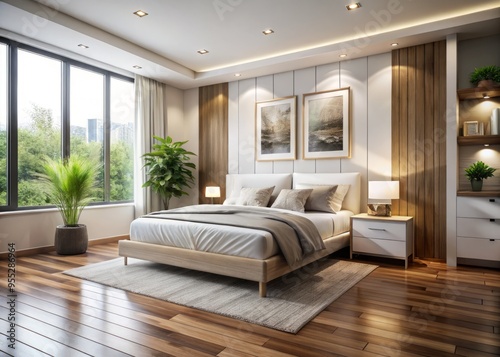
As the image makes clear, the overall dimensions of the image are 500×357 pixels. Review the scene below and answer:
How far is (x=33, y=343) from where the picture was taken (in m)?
2.07

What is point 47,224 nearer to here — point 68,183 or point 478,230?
point 68,183

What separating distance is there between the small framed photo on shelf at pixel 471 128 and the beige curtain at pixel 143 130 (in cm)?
470

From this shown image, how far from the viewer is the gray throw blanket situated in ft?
10.1

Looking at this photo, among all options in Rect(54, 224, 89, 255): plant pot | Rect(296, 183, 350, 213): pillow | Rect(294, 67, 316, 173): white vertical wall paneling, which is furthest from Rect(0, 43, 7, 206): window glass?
Rect(294, 67, 316, 173): white vertical wall paneling

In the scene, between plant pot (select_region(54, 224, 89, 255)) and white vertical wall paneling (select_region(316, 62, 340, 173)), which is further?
white vertical wall paneling (select_region(316, 62, 340, 173))

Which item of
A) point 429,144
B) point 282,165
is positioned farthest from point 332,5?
point 282,165

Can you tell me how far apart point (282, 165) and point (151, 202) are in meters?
2.38

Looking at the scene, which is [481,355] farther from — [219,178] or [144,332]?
[219,178]

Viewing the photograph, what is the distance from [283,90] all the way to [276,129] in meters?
0.64

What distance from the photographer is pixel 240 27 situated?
428 cm

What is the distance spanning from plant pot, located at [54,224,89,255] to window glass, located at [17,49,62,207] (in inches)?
21.7

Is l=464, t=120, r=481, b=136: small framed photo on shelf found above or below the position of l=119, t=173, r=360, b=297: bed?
above

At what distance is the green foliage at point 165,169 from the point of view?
567 cm

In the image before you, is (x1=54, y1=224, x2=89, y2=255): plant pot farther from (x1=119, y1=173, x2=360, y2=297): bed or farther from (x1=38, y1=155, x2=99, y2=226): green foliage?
(x1=119, y1=173, x2=360, y2=297): bed
